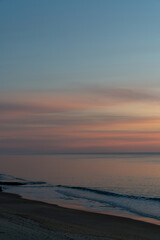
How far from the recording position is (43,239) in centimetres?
1135

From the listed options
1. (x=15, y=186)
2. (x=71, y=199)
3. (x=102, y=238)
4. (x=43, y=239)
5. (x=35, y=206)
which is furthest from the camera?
(x=15, y=186)

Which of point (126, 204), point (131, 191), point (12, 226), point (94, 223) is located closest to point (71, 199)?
point (126, 204)

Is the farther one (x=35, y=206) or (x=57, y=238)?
(x=35, y=206)

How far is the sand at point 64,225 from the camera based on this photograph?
40.4ft

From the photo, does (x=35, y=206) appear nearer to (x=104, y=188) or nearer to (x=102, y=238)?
(x=102, y=238)

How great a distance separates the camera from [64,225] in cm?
1591

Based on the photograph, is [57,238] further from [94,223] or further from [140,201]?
[140,201]

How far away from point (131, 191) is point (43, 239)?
25543 mm

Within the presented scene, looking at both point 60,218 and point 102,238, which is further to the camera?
point 60,218

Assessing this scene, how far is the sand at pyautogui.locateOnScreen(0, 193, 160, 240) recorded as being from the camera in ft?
40.4

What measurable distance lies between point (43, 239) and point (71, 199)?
60.7 ft

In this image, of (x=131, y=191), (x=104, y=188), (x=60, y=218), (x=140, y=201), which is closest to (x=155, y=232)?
(x=60, y=218)

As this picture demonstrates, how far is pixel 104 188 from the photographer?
3809cm

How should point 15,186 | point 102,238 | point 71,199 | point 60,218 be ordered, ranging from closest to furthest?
point 102,238, point 60,218, point 71,199, point 15,186
